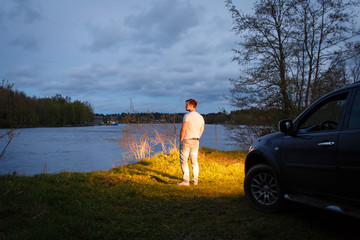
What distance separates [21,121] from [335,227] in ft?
19.0

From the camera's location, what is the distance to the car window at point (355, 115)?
306cm

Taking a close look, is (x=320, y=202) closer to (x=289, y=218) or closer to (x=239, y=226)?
(x=289, y=218)

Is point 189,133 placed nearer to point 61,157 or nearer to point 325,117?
point 325,117

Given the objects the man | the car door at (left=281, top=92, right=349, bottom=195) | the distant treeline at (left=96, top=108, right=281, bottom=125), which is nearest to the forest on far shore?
the distant treeline at (left=96, top=108, right=281, bottom=125)

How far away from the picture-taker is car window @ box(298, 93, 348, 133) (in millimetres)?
3477

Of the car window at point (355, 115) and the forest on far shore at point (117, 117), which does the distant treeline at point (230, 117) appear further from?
the car window at point (355, 115)

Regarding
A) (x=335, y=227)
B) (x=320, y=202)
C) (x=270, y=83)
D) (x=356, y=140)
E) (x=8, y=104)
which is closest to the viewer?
(x=356, y=140)

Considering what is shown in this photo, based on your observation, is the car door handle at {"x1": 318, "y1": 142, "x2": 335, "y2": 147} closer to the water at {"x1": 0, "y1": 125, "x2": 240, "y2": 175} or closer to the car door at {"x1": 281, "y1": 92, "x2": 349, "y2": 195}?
the car door at {"x1": 281, "y1": 92, "x2": 349, "y2": 195}

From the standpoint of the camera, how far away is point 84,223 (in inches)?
145

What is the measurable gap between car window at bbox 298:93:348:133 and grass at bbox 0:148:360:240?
1.22 m

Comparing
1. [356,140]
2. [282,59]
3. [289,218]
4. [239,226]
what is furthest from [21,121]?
[282,59]

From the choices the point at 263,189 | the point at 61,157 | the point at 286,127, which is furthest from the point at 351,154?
the point at 61,157

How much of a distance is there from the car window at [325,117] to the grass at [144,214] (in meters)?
1.22

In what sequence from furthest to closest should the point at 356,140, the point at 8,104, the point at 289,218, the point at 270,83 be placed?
the point at 270,83 < the point at 8,104 < the point at 289,218 < the point at 356,140
